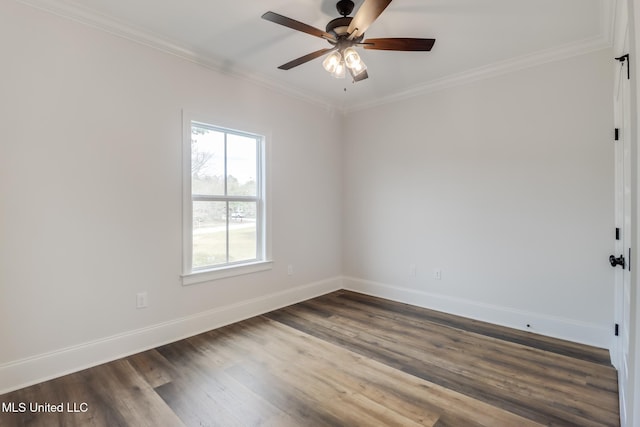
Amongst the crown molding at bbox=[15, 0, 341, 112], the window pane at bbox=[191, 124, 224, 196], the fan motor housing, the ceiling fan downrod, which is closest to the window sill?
the window pane at bbox=[191, 124, 224, 196]

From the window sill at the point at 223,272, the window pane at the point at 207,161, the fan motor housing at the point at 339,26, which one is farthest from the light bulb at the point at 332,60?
the window sill at the point at 223,272

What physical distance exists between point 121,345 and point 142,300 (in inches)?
14.4

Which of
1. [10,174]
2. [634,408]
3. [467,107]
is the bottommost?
[634,408]

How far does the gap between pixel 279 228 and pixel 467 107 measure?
2.51 metres

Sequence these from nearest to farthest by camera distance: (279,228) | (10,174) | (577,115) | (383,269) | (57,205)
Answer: (10,174) → (57,205) → (577,115) → (279,228) → (383,269)

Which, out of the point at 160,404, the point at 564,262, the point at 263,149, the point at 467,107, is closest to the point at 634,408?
the point at 564,262

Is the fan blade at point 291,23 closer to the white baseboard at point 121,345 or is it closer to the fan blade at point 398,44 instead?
the fan blade at point 398,44

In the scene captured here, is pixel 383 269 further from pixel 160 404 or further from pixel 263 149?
pixel 160 404

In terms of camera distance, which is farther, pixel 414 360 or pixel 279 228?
pixel 279 228

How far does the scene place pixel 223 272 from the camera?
325 centimetres

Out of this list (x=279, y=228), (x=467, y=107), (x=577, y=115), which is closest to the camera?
(x=577, y=115)

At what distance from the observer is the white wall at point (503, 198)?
2.79 meters

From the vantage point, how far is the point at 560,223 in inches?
116

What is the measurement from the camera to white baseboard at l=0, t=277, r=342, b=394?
84.5 inches
